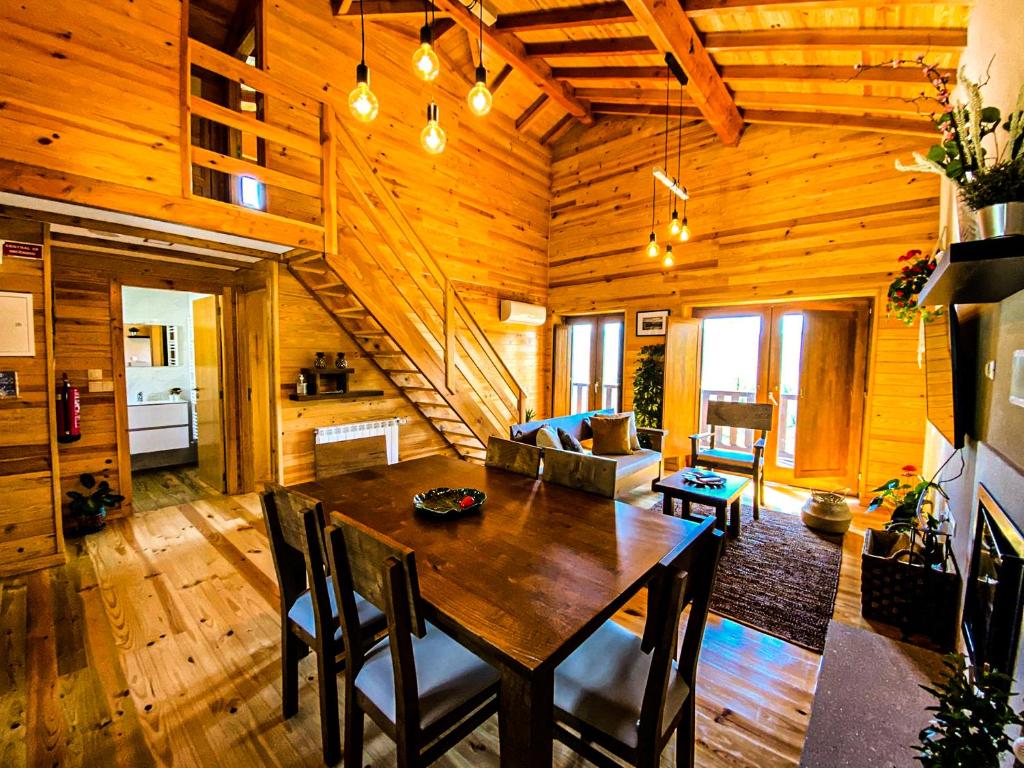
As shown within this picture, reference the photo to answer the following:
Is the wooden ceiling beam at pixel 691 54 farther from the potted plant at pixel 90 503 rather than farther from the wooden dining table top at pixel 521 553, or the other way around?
the potted plant at pixel 90 503

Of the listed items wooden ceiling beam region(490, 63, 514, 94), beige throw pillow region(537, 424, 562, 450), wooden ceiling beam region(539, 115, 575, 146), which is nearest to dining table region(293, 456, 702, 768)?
beige throw pillow region(537, 424, 562, 450)

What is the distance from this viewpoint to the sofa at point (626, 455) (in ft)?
13.3

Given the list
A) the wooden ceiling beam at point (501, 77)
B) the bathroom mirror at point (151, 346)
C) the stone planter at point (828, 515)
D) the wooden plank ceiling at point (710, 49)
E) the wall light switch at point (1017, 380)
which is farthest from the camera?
the wooden ceiling beam at point (501, 77)

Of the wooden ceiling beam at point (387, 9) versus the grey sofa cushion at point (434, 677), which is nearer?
the grey sofa cushion at point (434, 677)

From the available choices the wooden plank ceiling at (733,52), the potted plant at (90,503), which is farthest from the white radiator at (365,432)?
the wooden plank ceiling at (733,52)

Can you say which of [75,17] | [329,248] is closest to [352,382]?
[329,248]

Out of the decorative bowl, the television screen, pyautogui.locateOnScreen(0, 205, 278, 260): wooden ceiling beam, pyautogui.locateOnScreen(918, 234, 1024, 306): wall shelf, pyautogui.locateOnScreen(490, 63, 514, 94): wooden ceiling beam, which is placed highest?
pyautogui.locateOnScreen(490, 63, 514, 94): wooden ceiling beam

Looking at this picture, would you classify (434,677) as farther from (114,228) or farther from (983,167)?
(114,228)

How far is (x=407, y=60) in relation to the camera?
4965 mm

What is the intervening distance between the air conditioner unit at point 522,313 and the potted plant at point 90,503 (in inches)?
176

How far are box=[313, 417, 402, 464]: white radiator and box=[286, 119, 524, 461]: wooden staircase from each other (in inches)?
17.8

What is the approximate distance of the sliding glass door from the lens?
626 centimetres

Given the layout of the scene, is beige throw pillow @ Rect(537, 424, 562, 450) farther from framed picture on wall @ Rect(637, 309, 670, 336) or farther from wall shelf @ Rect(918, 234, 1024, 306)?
wall shelf @ Rect(918, 234, 1024, 306)

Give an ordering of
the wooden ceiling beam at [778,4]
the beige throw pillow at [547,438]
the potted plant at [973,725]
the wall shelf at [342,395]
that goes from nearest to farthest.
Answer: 1. the potted plant at [973,725]
2. the wooden ceiling beam at [778,4]
3. the beige throw pillow at [547,438]
4. the wall shelf at [342,395]
